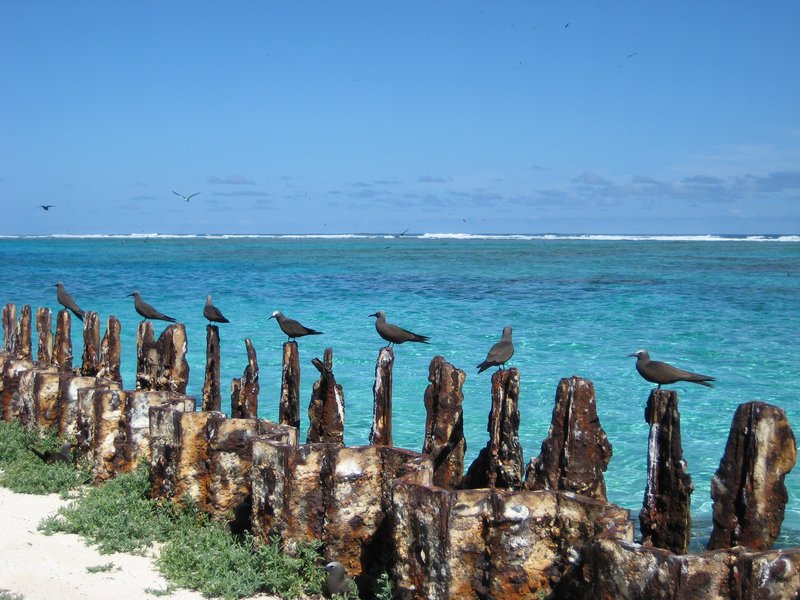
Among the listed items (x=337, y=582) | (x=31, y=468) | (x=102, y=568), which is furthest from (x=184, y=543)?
(x=31, y=468)

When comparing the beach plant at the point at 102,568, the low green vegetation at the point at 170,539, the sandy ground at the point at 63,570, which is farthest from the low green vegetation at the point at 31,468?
the beach plant at the point at 102,568

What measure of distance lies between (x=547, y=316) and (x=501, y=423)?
835 inches

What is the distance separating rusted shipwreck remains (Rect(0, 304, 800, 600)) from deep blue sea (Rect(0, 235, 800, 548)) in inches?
159

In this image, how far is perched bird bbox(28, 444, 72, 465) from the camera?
29.4ft

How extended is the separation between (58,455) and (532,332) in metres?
16.0

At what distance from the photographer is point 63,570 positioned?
6.32 metres

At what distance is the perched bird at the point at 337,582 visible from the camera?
5750mm

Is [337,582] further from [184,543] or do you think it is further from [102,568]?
[102,568]

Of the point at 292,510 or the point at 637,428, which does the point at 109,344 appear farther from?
the point at 637,428

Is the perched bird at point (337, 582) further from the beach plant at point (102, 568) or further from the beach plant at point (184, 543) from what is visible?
the beach plant at point (102, 568)

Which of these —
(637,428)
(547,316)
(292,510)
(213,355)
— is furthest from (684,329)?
(292,510)

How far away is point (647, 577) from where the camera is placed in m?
4.26

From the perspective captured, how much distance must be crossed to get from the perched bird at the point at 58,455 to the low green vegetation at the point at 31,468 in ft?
0.18

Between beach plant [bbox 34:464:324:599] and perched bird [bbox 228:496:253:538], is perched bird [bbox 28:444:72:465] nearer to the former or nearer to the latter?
beach plant [bbox 34:464:324:599]
